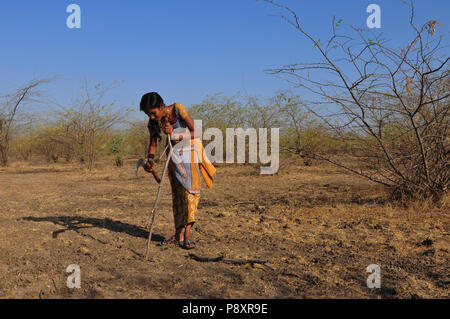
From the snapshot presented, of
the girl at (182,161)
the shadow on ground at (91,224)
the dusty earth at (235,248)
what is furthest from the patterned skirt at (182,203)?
the shadow on ground at (91,224)

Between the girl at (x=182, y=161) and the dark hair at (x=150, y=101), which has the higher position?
the dark hair at (x=150, y=101)

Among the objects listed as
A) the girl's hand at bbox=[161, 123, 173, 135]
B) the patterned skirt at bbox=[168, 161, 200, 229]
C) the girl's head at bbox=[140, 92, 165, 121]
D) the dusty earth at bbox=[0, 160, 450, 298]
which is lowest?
the dusty earth at bbox=[0, 160, 450, 298]

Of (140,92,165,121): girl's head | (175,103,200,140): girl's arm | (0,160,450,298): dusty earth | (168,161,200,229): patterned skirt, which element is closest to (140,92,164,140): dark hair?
(140,92,165,121): girl's head

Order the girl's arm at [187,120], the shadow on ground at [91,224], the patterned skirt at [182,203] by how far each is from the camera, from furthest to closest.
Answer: the shadow on ground at [91,224] < the patterned skirt at [182,203] < the girl's arm at [187,120]

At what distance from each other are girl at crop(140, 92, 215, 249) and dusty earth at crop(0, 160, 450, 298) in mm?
351

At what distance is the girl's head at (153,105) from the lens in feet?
11.5

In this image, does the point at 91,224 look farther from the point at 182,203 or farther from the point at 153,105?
the point at 153,105

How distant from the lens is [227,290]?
2.69 metres

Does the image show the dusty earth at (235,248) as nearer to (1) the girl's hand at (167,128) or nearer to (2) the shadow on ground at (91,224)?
(2) the shadow on ground at (91,224)

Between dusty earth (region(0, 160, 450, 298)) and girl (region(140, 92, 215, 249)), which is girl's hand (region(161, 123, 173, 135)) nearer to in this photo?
girl (region(140, 92, 215, 249))

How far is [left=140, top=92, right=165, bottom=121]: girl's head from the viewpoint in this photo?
352 cm

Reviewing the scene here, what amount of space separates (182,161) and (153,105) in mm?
629

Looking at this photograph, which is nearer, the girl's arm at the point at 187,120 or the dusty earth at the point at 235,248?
the dusty earth at the point at 235,248
